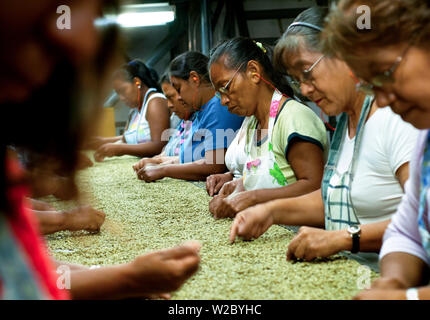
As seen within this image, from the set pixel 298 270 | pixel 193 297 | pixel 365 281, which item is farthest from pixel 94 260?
pixel 365 281

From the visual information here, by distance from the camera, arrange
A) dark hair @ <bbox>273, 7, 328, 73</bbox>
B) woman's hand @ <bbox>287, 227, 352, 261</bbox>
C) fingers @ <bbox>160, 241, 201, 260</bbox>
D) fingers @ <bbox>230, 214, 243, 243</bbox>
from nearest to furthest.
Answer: fingers @ <bbox>160, 241, 201, 260</bbox>, woman's hand @ <bbox>287, 227, 352, 261</bbox>, fingers @ <bbox>230, 214, 243, 243</bbox>, dark hair @ <bbox>273, 7, 328, 73</bbox>

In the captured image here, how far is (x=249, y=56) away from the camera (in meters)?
1.86

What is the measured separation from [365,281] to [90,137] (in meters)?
0.68

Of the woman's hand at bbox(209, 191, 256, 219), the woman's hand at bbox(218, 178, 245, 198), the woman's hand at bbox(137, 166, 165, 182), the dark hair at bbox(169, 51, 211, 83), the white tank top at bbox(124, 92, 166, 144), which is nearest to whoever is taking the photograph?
the woman's hand at bbox(209, 191, 256, 219)

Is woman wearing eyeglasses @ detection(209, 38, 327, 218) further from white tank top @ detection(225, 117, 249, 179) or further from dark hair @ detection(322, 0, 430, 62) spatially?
dark hair @ detection(322, 0, 430, 62)

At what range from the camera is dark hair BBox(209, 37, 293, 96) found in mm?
1838

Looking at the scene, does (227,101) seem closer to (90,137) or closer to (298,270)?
(298,270)

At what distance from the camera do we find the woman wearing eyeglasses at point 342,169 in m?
1.02

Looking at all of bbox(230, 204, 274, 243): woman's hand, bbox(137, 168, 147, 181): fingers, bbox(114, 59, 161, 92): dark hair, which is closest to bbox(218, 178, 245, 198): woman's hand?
bbox(230, 204, 274, 243): woman's hand

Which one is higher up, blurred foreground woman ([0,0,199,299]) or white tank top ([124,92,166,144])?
white tank top ([124,92,166,144])

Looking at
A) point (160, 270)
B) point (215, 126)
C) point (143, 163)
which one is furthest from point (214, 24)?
point (160, 270)

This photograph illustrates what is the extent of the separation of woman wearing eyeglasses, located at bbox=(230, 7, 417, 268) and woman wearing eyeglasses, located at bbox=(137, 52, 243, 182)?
101cm

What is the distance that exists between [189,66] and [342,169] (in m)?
1.75
